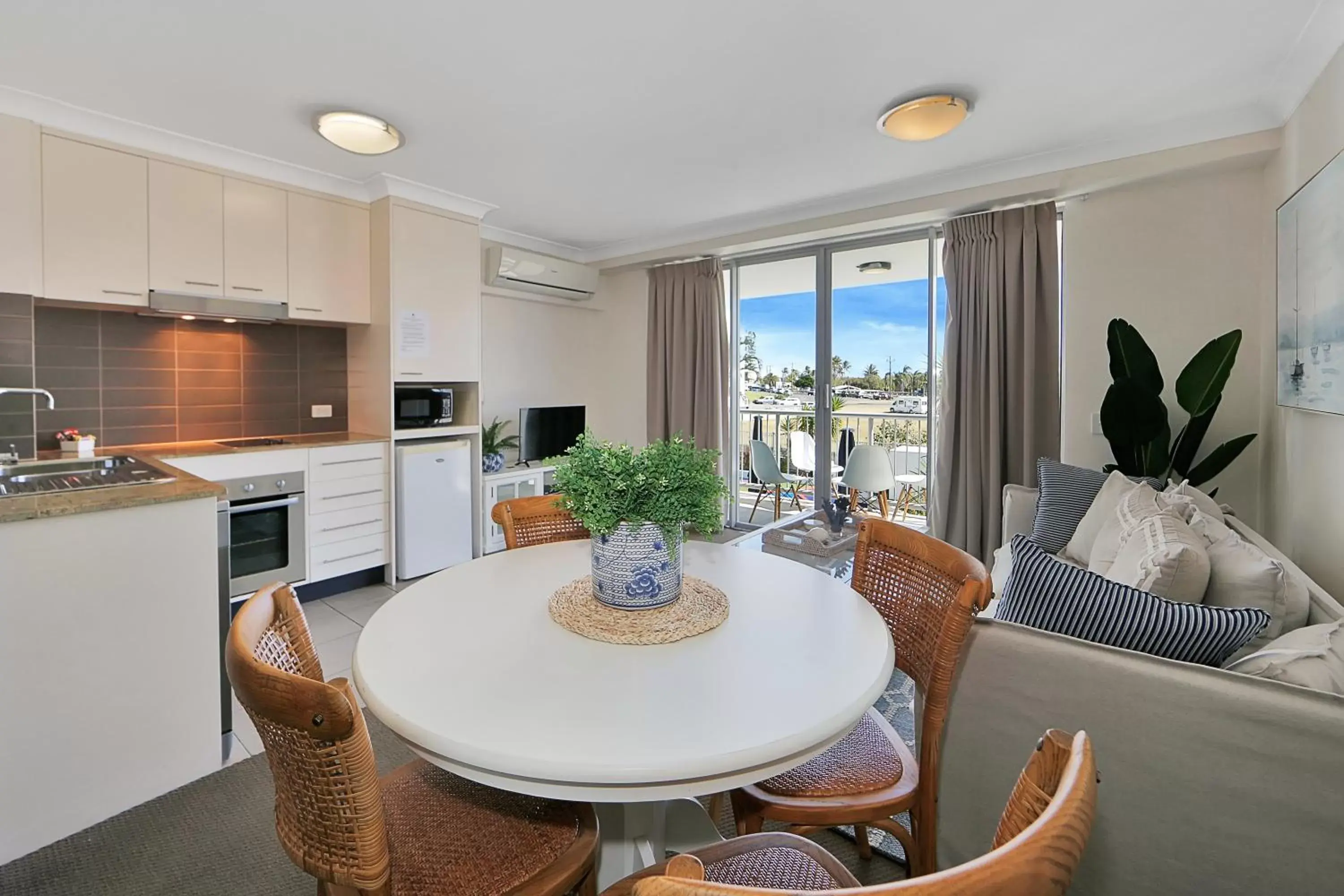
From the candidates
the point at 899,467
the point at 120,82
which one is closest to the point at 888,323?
the point at 899,467

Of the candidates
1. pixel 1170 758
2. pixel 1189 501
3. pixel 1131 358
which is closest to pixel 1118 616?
pixel 1170 758

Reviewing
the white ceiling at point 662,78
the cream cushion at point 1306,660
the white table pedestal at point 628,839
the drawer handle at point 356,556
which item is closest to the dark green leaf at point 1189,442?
the white ceiling at point 662,78

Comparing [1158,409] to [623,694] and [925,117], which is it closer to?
[925,117]

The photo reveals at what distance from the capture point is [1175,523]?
1887 mm

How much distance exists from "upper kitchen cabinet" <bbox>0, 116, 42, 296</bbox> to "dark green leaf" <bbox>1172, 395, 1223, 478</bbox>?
515 centimetres

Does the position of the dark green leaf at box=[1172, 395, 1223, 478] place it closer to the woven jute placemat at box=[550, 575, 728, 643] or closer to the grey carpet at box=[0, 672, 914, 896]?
the grey carpet at box=[0, 672, 914, 896]

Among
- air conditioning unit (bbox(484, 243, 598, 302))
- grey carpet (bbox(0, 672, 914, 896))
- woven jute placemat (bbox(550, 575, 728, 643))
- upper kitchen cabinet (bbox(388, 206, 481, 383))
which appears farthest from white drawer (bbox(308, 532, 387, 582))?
woven jute placemat (bbox(550, 575, 728, 643))

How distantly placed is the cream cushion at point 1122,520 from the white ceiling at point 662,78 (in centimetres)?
161

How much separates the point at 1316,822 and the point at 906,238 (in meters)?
3.82

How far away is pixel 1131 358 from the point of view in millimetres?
2939

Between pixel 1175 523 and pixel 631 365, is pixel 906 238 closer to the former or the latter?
pixel 631 365

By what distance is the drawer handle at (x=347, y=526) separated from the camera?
3.63 meters

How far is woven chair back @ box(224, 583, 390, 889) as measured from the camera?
0.75 metres

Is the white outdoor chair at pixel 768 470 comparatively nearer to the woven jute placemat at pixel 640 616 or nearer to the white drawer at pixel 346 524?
the white drawer at pixel 346 524
